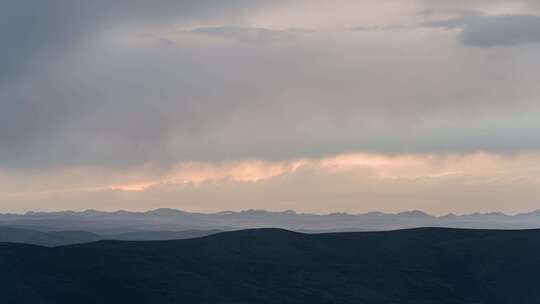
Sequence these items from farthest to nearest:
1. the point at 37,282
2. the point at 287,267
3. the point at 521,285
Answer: the point at 287,267
the point at 521,285
the point at 37,282

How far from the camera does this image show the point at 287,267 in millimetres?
140875

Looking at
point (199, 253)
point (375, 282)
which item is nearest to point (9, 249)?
point (199, 253)

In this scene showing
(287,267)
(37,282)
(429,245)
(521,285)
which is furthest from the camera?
(429,245)

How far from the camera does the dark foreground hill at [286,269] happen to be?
406 ft

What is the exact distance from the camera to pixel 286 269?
139750 mm

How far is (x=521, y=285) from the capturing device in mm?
132250

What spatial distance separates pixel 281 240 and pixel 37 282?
45898mm

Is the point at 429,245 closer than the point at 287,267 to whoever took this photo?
No

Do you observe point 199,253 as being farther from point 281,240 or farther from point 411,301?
point 411,301

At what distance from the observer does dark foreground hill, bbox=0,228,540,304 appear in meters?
124

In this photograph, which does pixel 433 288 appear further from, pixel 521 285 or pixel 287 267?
pixel 287 267

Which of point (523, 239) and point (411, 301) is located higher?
point (523, 239)

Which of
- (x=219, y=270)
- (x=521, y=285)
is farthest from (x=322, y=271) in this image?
(x=521, y=285)

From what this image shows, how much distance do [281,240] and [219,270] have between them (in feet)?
73.0
